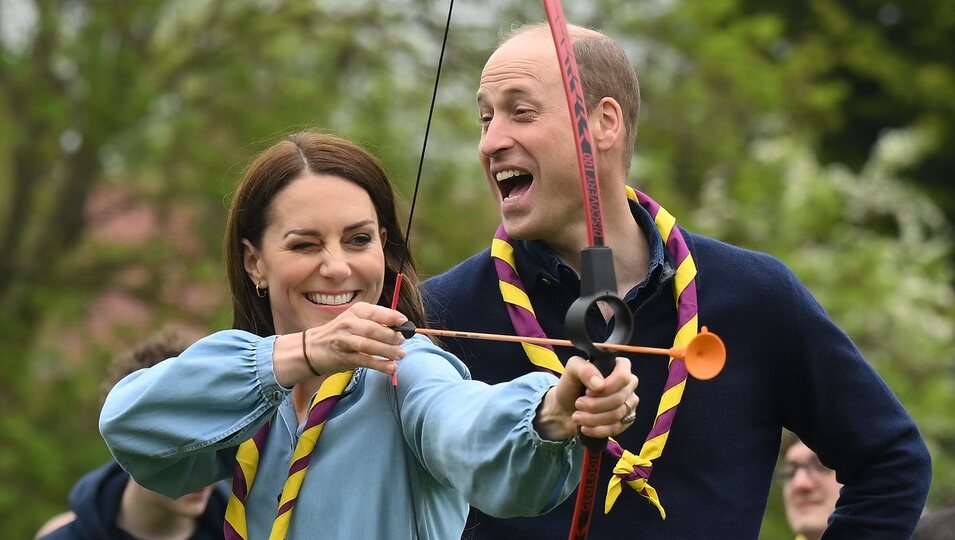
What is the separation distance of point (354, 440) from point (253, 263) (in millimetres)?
579

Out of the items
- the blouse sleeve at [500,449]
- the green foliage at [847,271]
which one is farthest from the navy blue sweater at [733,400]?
the green foliage at [847,271]

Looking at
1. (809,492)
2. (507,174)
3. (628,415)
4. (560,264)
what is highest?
(507,174)

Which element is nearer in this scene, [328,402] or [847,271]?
[328,402]

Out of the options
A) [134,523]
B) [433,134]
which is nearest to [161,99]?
[433,134]

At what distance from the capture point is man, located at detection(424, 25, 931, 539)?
4445 mm

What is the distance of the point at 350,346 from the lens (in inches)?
128

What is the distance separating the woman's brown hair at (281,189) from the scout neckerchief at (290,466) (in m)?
0.30

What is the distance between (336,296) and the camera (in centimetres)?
370

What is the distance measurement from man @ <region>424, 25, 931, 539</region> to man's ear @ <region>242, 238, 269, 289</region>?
0.69 m

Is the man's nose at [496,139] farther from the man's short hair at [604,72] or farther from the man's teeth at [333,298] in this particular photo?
the man's teeth at [333,298]

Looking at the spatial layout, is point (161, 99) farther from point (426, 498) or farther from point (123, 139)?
point (426, 498)

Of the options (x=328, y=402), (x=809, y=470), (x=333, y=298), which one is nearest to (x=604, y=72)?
(x=333, y=298)

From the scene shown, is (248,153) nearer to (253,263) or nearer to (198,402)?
(253,263)

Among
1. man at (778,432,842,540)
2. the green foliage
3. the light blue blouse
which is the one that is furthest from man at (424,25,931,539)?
the green foliage
